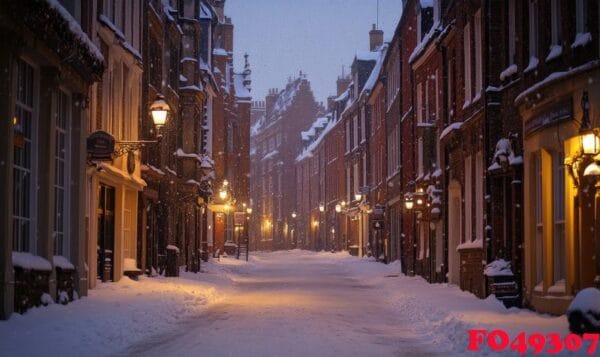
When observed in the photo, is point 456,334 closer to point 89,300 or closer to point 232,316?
point 232,316

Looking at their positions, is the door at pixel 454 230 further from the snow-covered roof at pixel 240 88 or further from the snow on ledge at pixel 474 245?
the snow-covered roof at pixel 240 88

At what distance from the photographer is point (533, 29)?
61.8 ft

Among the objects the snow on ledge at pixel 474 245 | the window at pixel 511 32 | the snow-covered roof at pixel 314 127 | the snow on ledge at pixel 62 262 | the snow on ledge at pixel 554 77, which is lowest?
the snow on ledge at pixel 62 262

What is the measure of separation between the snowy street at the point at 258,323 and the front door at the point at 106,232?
1234 millimetres

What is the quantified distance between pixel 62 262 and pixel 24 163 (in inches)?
115

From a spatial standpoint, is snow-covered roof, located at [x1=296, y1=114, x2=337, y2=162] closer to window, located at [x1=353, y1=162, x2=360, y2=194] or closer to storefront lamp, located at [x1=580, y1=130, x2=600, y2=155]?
window, located at [x1=353, y1=162, x2=360, y2=194]

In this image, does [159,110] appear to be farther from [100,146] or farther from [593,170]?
[593,170]

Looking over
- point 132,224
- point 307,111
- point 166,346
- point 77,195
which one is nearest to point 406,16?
point 132,224

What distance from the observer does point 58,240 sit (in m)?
19.5

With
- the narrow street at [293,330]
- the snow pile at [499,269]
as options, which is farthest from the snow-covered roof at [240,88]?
the snow pile at [499,269]

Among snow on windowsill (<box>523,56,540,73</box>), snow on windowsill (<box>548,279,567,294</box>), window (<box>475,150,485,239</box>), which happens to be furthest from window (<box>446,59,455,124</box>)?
snow on windowsill (<box>548,279,567,294</box>)

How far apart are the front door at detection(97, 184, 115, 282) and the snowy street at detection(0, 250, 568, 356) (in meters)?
1.23

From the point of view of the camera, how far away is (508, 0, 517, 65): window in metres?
20.6

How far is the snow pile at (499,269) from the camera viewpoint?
1973 centimetres
